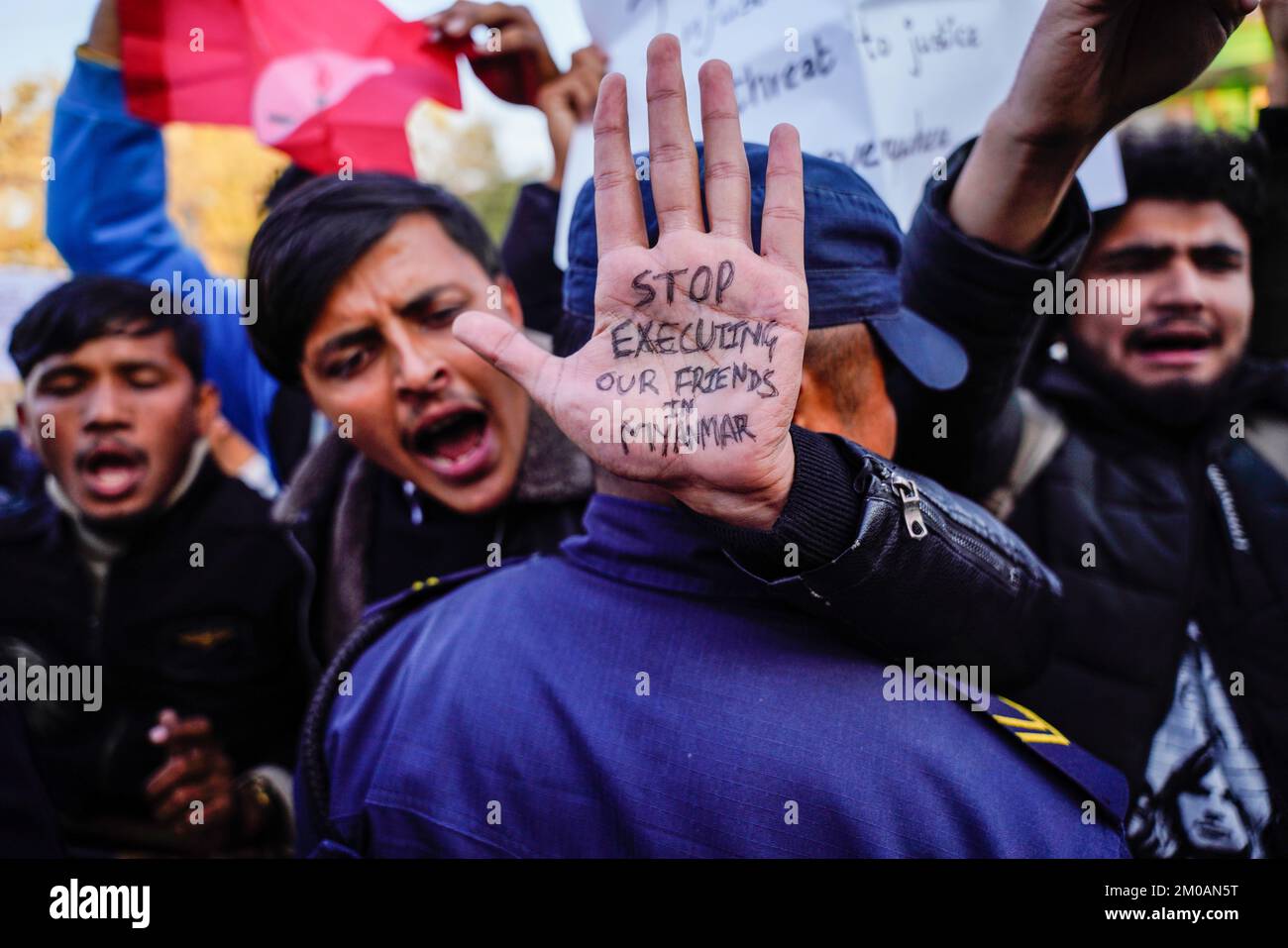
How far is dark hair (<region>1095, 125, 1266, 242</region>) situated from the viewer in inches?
70.8

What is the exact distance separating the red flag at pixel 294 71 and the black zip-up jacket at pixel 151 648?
0.86 m

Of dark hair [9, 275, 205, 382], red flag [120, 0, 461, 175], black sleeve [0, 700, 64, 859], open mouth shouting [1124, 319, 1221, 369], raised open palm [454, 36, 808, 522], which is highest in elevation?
red flag [120, 0, 461, 175]

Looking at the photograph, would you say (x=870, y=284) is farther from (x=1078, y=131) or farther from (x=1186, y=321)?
(x=1186, y=321)

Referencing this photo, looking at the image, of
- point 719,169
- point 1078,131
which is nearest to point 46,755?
point 719,169

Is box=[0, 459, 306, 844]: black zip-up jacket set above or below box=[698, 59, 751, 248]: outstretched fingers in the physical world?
below

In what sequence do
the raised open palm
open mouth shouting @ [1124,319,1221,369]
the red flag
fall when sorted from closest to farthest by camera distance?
the raised open palm
open mouth shouting @ [1124,319,1221,369]
the red flag

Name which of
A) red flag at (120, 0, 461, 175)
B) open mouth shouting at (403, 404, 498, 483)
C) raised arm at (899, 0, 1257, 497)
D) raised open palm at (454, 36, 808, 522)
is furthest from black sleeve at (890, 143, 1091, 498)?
red flag at (120, 0, 461, 175)

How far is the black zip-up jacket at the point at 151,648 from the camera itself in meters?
1.94

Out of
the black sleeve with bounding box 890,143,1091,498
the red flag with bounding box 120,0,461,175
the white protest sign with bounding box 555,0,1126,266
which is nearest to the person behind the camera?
the black sleeve with bounding box 890,143,1091,498

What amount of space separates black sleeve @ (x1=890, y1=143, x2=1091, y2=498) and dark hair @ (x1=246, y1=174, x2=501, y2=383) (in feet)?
2.83

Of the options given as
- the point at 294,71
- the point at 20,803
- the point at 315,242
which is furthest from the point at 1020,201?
the point at 20,803

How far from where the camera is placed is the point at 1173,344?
1.79m

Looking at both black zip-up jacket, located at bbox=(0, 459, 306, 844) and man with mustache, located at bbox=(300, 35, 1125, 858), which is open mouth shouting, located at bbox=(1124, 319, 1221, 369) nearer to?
man with mustache, located at bbox=(300, 35, 1125, 858)

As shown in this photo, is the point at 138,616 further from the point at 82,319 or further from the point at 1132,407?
the point at 1132,407
